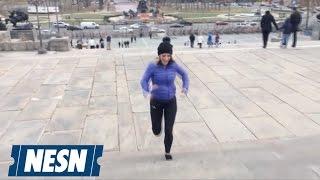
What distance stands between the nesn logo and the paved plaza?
1145 millimetres

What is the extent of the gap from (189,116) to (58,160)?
13.1 ft

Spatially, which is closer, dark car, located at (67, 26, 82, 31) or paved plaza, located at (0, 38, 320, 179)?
paved plaza, located at (0, 38, 320, 179)

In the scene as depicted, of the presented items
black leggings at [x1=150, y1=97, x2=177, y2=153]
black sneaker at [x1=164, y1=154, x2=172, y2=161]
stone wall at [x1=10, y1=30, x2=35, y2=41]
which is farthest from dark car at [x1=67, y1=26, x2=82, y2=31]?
black leggings at [x1=150, y1=97, x2=177, y2=153]

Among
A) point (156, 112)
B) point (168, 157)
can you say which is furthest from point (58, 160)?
point (168, 157)

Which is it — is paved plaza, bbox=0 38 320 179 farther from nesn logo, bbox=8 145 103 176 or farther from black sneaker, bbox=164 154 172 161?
nesn logo, bbox=8 145 103 176

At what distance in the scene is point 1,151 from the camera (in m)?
6.49

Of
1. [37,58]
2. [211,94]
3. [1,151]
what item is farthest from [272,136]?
[37,58]

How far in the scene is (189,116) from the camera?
7996mm

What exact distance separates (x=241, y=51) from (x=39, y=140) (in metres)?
10.4

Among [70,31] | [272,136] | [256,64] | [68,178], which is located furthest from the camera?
[70,31]

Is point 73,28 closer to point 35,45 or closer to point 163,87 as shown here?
point 35,45

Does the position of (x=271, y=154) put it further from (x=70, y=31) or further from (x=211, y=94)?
(x=70, y=31)

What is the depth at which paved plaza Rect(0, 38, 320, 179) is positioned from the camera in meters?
5.87

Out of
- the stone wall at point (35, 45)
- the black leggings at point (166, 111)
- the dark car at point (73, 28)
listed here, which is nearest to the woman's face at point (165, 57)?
the black leggings at point (166, 111)
